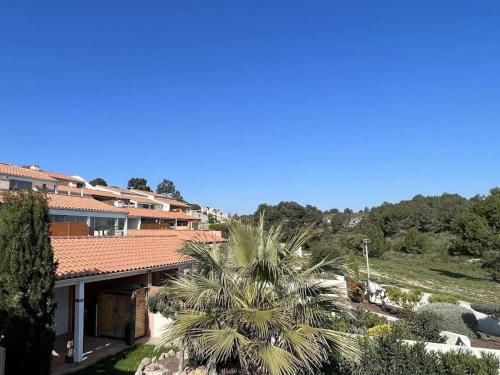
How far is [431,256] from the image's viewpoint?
60.0 metres

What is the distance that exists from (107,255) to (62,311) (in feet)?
8.29

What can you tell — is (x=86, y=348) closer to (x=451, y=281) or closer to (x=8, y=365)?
(x=8, y=365)

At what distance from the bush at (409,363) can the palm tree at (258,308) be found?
1.43 meters

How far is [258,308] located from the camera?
6.96 m

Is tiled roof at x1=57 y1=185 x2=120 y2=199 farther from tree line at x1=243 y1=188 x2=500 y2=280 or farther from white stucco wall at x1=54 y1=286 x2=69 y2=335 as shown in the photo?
white stucco wall at x1=54 y1=286 x2=69 y2=335

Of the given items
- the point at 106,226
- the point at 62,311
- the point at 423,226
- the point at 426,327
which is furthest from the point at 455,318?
the point at 423,226

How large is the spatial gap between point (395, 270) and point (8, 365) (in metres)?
39.8

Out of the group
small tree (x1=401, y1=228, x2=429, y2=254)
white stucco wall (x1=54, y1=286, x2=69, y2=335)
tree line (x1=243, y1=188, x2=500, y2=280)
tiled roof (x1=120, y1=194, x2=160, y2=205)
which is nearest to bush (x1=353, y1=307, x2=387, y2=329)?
white stucco wall (x1=54, y1=286, x2=69, y2=335)

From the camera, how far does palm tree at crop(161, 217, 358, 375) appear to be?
251 inches

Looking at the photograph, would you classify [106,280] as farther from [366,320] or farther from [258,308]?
[258,308]

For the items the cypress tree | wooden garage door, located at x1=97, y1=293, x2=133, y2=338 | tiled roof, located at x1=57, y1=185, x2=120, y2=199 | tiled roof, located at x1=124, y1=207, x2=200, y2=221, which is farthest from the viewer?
tiled roof, located at x1=57, y1=185, x2=120, y2=199

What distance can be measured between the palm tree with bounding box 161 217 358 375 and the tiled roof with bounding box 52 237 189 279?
5.00m

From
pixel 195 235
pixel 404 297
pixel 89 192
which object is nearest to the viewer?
pixel 195 235

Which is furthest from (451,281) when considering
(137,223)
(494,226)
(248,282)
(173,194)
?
(173,194)
